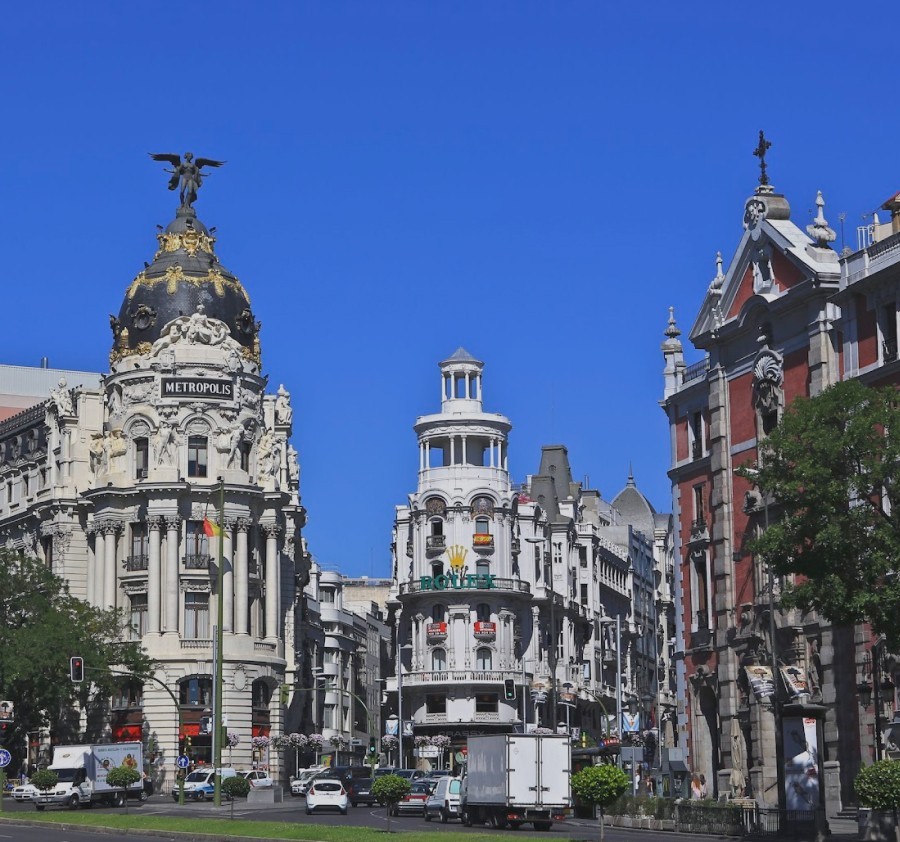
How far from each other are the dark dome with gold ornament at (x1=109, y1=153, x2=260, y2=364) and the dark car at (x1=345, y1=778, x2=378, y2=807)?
118ft

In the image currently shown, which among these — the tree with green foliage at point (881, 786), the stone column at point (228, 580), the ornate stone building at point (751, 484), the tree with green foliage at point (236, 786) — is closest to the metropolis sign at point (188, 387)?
the stone column at point (228, 580)

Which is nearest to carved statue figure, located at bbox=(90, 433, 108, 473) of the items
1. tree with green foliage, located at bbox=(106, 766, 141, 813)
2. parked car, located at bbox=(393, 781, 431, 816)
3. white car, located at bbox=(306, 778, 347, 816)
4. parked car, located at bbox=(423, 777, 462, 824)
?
A: tree with green foliage, located at bbox=(106, 766, 141, 813)

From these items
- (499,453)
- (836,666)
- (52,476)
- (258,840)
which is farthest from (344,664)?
(258,840)

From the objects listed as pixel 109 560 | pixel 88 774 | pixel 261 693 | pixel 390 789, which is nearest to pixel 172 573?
pixel 109 560

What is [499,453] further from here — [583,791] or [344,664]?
[583,791]

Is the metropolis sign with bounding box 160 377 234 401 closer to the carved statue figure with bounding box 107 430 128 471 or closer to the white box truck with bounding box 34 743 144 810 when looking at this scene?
the carved statue figure with bounding box 107 430 128 471

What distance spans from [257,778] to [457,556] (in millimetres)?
38928

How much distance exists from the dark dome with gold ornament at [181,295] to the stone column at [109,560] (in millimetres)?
10077

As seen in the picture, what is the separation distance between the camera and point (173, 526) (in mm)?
106250

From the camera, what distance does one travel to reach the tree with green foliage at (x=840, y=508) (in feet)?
156

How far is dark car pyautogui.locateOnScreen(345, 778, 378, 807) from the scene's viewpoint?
80.6 metres

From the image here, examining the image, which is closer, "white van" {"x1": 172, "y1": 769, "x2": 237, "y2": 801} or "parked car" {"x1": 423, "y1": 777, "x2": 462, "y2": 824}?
"parked car" {"x1": 423, "y1": 777, "x2": 462, "y2": 824}

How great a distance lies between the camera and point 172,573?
10556 centimetres

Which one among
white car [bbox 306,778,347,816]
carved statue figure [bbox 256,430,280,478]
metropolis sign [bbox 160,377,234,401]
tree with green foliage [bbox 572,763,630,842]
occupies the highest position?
metropolis sign [bbox 160,377,234,401]
